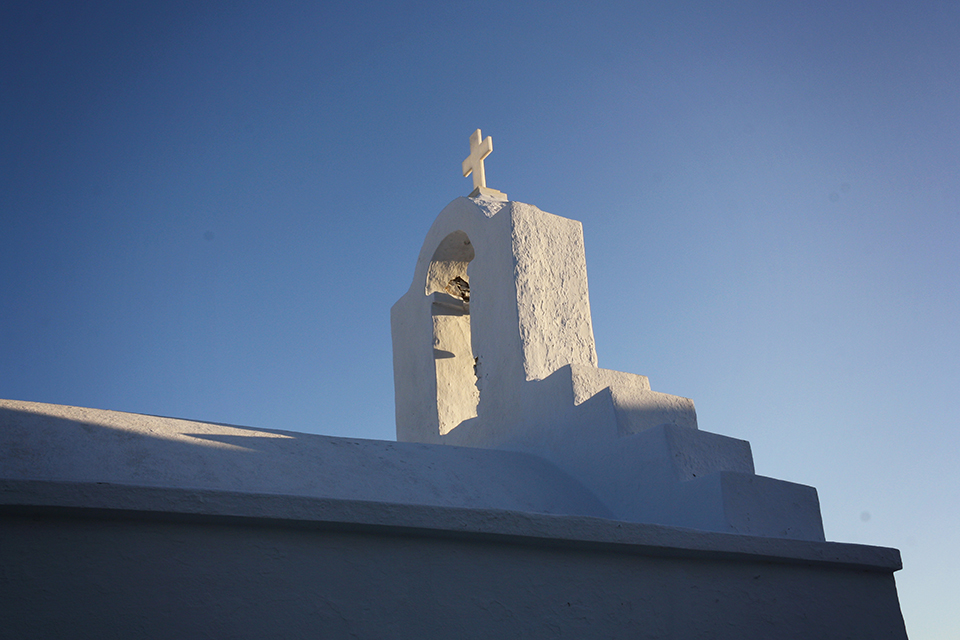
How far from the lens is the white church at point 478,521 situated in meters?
2.23

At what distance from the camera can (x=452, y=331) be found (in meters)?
6.35

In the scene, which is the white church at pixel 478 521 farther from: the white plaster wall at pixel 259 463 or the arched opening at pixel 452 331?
the arched opening at pixel 452 331

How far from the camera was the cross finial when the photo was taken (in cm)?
639

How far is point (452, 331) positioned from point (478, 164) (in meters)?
1.40

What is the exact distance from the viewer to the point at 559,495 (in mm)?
4336

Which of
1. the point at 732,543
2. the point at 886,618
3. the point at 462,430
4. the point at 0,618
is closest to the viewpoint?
the point at 0,618

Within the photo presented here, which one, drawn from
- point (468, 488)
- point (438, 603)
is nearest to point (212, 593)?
point (438, 603)

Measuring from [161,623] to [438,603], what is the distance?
85cm

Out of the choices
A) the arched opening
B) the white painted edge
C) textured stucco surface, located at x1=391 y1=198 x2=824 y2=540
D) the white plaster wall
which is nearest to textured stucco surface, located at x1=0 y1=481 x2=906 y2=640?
the white painted edge

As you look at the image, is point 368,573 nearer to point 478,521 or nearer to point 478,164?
point 478,521

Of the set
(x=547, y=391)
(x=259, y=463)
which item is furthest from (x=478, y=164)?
(x=259, y=463)

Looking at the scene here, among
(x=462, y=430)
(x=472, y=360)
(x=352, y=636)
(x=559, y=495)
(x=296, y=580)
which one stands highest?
(x=472, y=360)

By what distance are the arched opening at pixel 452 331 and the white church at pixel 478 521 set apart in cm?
46

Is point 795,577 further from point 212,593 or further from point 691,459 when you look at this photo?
point 212,593
